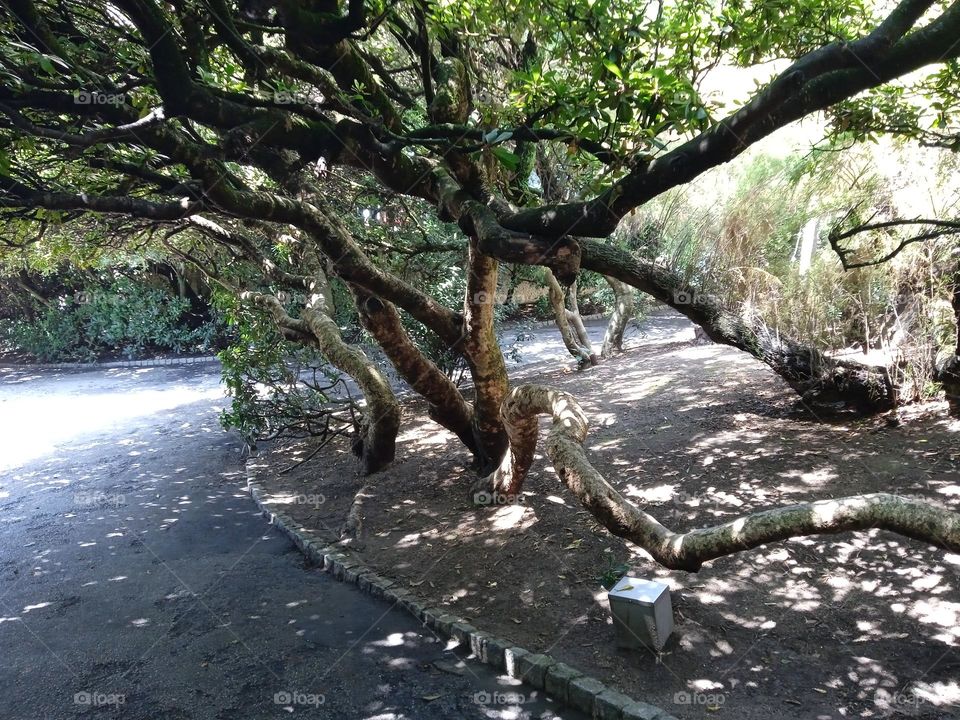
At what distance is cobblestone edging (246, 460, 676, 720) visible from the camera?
161 inches

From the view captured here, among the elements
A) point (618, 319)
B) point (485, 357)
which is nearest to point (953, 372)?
point (485, 357)

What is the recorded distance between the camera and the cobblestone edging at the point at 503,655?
4094 mm

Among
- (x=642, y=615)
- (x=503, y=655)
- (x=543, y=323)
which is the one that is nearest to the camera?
(x=642, y=615)

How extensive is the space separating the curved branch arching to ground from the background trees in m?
1.18

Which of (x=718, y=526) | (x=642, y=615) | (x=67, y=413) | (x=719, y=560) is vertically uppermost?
(x=67, y=413)

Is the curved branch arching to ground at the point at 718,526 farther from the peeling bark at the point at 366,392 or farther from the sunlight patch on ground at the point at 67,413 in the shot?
the sunlight patch on ground at the point at 67,413

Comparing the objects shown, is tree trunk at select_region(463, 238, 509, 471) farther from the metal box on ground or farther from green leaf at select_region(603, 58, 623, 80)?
the metal box on ground

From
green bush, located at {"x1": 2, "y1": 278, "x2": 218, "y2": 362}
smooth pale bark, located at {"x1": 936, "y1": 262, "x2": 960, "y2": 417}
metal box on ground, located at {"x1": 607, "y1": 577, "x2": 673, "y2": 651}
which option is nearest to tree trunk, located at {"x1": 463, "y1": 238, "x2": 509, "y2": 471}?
metal box on ground, located at {"x1": 607, "y1": 577, "x2": 673, "y2": 651}

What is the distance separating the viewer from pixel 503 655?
477 centimetres

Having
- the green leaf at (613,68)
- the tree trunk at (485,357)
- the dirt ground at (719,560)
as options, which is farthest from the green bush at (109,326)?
the green leaf at (613,68)

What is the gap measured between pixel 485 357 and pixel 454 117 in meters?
2.59

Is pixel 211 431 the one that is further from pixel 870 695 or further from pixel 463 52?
pixel 870 695

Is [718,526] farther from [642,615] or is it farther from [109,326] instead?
[109,326]

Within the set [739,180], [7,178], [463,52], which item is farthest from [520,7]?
[739,180]
